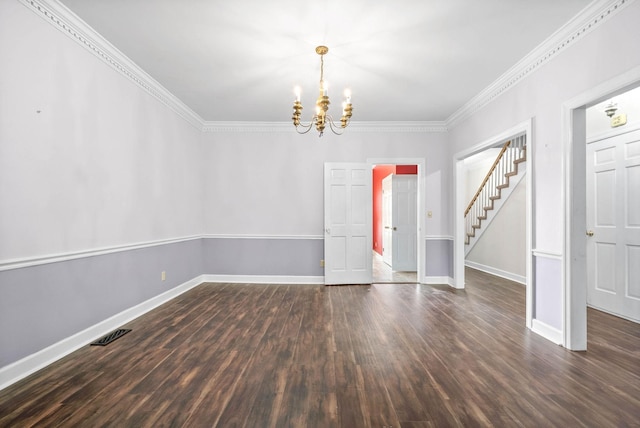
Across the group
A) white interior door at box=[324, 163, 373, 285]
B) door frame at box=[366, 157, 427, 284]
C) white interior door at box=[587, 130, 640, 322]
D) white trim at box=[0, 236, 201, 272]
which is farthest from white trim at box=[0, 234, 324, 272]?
white interior door at box=[587, 130, 640, 322]

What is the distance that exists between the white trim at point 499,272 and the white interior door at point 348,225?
290cm

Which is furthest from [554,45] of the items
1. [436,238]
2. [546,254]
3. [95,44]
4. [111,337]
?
[111,337]

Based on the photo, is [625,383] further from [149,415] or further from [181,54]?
[181,54]

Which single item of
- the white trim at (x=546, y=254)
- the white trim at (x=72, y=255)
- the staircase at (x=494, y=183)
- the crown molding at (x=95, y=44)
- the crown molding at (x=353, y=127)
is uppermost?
the crown molding at (x=95, y=44)

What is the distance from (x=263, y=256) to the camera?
547cm

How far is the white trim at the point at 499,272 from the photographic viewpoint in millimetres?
5590

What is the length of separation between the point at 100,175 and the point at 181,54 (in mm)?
1542

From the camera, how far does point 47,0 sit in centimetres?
238

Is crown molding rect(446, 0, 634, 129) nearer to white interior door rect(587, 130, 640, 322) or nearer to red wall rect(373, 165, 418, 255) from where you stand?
white interior door rect(587, 130, 640, 322)

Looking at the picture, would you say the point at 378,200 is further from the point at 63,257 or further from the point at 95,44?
the point at 63,257

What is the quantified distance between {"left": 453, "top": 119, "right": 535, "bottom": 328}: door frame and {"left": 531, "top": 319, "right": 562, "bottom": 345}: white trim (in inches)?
2.6

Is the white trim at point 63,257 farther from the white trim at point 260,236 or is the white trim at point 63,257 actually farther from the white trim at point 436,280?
the white trim at point 436,280

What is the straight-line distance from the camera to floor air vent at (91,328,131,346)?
2828mm

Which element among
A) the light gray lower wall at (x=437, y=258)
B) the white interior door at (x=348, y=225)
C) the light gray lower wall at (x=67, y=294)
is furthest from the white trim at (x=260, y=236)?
the light gray lower wall at (x=437, y=258)
